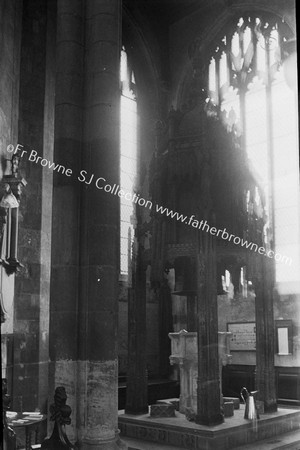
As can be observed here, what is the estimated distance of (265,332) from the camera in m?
10.0

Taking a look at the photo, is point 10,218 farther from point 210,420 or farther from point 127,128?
point 127,128

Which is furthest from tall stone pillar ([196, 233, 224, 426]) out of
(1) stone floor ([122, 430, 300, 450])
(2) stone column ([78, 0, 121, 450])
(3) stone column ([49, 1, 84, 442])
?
(3) stone column ([49, 1, 84, 442])

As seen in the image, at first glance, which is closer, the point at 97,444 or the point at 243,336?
the point at 97,444

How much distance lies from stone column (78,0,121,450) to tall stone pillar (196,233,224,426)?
6.34 feet

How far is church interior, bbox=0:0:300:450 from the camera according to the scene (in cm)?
682

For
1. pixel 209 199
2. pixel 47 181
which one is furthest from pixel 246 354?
pixel 47 181

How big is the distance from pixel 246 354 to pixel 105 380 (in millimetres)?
7051

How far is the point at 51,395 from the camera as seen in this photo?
6934 millimetres

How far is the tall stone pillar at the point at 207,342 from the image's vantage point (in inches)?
319

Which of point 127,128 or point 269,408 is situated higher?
point 127,128

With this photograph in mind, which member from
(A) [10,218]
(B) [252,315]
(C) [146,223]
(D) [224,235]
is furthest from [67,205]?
(B) [252,315]

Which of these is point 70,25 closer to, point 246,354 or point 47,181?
point 47,181

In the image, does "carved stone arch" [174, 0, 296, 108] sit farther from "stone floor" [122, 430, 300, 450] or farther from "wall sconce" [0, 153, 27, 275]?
"stone floor" [122, 430, 300, 450]

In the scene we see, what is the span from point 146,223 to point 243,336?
4748mm
